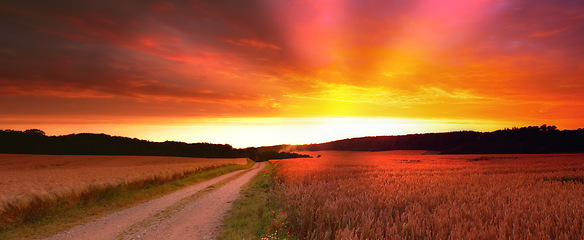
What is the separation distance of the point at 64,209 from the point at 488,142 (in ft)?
288

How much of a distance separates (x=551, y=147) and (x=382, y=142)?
49622 millimetres

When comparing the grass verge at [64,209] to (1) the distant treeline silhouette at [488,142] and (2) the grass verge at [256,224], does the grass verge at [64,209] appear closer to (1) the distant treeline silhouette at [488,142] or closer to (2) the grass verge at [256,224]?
(2) the grass verge at [256,224]

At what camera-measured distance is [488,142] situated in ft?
237

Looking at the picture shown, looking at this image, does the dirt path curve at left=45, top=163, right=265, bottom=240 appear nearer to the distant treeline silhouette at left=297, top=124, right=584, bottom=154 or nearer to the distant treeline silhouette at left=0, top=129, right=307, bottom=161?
the distant treeline silhouette at left=297, top=124, right=584, bottom=154

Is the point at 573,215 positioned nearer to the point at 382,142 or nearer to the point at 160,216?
the point at 160,216

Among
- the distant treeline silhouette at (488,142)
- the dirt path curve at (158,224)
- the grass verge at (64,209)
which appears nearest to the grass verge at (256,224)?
the dirt path curve at (158,224)

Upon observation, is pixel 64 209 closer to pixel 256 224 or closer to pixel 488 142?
pixel 256 224

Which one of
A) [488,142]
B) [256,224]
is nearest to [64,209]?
[256,224]

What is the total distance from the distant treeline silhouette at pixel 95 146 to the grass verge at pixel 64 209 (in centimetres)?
8269

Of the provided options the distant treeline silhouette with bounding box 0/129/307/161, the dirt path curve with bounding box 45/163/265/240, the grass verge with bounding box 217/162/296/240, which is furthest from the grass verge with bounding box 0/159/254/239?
the distant treeline silhouette with bounding box 0/129/307/161

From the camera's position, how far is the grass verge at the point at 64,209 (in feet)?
34.1

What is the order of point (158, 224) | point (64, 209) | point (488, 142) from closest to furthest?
point (158, 224) < point (64, 209) < point (488, 142)

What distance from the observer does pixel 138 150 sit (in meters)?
97.8

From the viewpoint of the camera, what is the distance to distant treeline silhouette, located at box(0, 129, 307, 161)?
243ft
